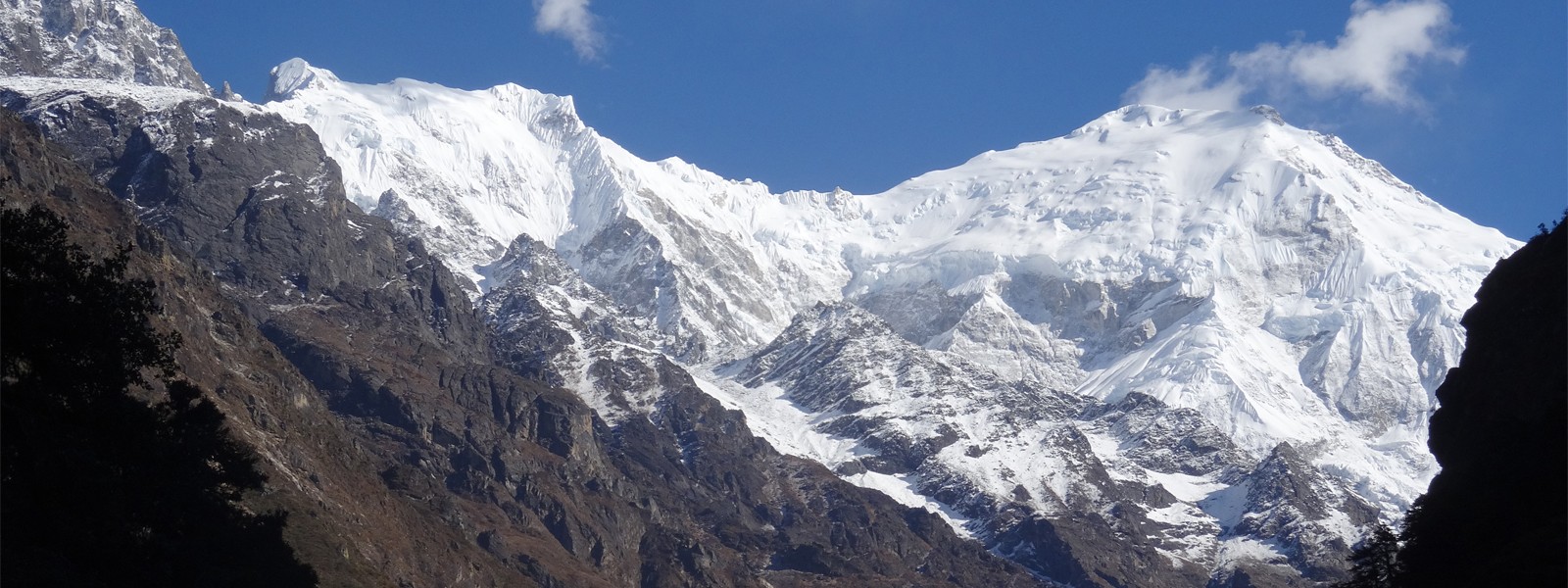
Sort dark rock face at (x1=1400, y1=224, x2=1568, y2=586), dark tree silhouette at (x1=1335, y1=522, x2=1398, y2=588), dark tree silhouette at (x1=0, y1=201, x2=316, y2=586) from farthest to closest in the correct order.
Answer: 1. dark tree silhouette at (x1=1335, y1=522, x2=1398, y2=588)
2. dark rock face at (x1=1400, y1=224, x2=1568, y2=586)
3. dark tree silhouette at (x1=0, y1=201, x2=316, y2=586)

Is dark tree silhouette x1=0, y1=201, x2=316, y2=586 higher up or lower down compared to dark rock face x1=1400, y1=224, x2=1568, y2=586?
lower down

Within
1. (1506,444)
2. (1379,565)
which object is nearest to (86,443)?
(1379,565)

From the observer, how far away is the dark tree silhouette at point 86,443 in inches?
2771

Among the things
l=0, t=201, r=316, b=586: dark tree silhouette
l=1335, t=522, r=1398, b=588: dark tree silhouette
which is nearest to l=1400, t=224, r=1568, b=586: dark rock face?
l=1335, t=522, r=1398, b=588: dark tree silhouette

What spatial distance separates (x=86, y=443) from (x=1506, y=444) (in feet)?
233

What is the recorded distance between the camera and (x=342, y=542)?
612ft

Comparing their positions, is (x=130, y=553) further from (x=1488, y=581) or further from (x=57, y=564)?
(x=1488, y=581)

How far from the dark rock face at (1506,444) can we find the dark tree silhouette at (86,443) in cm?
5666

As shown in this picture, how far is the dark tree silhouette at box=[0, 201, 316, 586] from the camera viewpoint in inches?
2771

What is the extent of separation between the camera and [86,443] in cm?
7644

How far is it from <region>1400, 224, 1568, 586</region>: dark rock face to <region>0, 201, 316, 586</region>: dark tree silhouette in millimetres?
56658

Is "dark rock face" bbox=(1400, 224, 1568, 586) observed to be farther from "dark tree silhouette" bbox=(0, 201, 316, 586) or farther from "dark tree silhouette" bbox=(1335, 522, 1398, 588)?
"dark tree silhouette" bbox=(0, 201, 316, 586)

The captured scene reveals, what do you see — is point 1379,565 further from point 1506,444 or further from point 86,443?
point 86,443

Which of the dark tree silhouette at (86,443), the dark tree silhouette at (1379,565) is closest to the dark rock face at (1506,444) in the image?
the dark tree silhouette at (1379,565)
